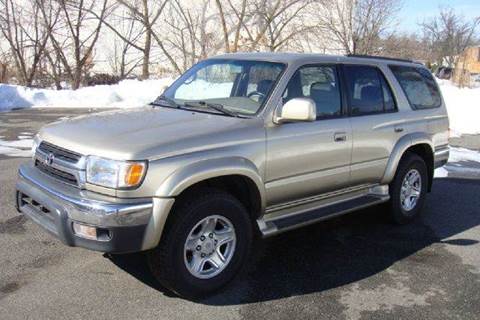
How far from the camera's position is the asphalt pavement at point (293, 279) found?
12.6 ft

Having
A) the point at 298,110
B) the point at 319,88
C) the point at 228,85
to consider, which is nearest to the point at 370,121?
the point at 319,88

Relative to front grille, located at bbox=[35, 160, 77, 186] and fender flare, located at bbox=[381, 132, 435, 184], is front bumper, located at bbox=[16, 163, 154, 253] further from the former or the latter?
fender flare, located at bbox=[381, 132, 435, 184]

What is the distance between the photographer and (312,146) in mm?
4621

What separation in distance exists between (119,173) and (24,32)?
19.3 m

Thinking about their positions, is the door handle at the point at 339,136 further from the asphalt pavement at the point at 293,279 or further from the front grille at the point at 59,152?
the front grille at the point at 59,152

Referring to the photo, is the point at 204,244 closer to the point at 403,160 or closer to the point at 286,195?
the point at 286,195

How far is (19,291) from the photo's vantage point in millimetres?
3996

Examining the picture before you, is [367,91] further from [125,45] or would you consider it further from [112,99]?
[125,45]

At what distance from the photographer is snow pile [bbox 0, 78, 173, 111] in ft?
54.9

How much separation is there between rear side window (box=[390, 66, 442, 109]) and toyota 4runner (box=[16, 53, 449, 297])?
0.15 ft

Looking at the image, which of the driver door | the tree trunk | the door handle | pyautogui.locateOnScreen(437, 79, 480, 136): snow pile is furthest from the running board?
the tree trunk

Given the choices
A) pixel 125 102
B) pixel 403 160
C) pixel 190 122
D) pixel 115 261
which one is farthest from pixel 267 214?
pixel 125 102

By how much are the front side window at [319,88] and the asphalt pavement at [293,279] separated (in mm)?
1351

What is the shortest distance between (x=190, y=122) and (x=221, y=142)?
363 mm
